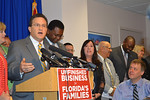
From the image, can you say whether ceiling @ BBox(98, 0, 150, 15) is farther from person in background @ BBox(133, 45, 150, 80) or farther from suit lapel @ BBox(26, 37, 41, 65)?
suit lapel @ BBox(26, 37, 41, 65)

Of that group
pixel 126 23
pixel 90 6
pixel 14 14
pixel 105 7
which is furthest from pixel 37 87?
pixel 126 23

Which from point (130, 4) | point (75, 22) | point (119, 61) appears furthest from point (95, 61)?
point (130, 4)

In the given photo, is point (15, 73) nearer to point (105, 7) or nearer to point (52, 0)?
point (52, 0)

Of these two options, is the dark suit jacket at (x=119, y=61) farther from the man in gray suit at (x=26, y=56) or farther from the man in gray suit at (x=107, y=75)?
the man in gray suit at (x=26, y=56)

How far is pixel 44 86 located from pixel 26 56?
62 cm

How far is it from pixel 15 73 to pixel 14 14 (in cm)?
286

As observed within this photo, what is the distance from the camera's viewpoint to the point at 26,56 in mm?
2453

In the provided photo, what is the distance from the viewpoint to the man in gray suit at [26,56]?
228cm

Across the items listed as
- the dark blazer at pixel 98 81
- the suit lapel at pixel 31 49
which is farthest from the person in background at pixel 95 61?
the suit lapel at pixel 31 49

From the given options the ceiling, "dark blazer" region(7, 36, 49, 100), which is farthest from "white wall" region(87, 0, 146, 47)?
"dark blazer" region(7, 36, 49, 100)

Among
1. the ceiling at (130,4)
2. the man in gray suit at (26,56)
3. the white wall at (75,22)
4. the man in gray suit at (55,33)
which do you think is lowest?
the man in gray suit at (26,56)

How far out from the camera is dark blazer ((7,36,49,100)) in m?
2.32

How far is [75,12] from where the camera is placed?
5.80m

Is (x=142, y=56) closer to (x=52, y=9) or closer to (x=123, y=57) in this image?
(x=123, y=57)
